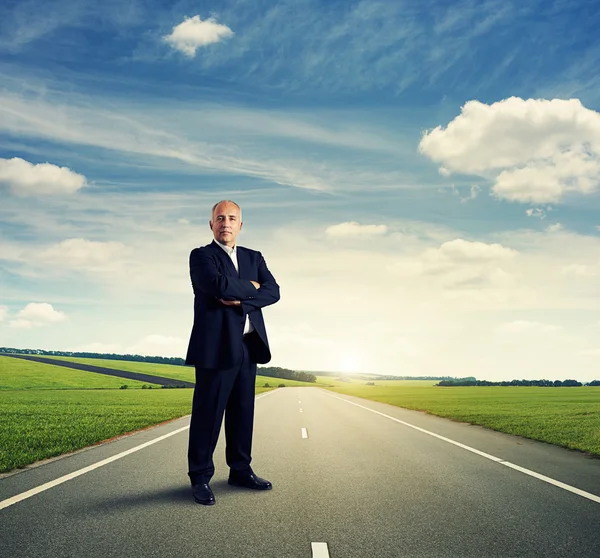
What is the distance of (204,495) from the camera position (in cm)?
542

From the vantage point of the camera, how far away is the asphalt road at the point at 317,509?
4.19m

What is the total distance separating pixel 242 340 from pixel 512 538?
2928 mm

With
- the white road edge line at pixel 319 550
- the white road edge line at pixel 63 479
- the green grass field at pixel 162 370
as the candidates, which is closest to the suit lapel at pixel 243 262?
the white road edge line at pixel 319 550

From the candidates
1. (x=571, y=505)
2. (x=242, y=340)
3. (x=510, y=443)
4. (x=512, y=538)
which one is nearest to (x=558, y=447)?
(x=510, y=443)

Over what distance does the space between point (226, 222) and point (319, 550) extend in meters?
3.15

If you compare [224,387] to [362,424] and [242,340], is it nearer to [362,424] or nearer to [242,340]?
[242,340]

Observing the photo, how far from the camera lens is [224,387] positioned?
5621 mm

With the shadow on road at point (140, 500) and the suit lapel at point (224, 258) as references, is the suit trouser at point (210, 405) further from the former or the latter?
the suit lapel at point (224, 258)

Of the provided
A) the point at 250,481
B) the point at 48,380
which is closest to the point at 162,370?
the point at 48,380

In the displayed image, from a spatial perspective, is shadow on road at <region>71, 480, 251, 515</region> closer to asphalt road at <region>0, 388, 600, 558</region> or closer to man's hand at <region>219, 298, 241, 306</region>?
asphalt road at <region>0, 388, 600, 558</region>

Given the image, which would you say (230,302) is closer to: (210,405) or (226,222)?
(226,222)

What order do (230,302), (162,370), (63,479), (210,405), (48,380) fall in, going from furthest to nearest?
(162,370)
(48,380)
(63,479)
(210,405)
(230,302)

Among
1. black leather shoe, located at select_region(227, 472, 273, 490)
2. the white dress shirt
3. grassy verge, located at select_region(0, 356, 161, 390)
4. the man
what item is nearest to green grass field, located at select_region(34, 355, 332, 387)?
grassy verge, located at select_region(0, 356, 161, 390)

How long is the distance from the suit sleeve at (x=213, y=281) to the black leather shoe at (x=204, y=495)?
1.88 metres
